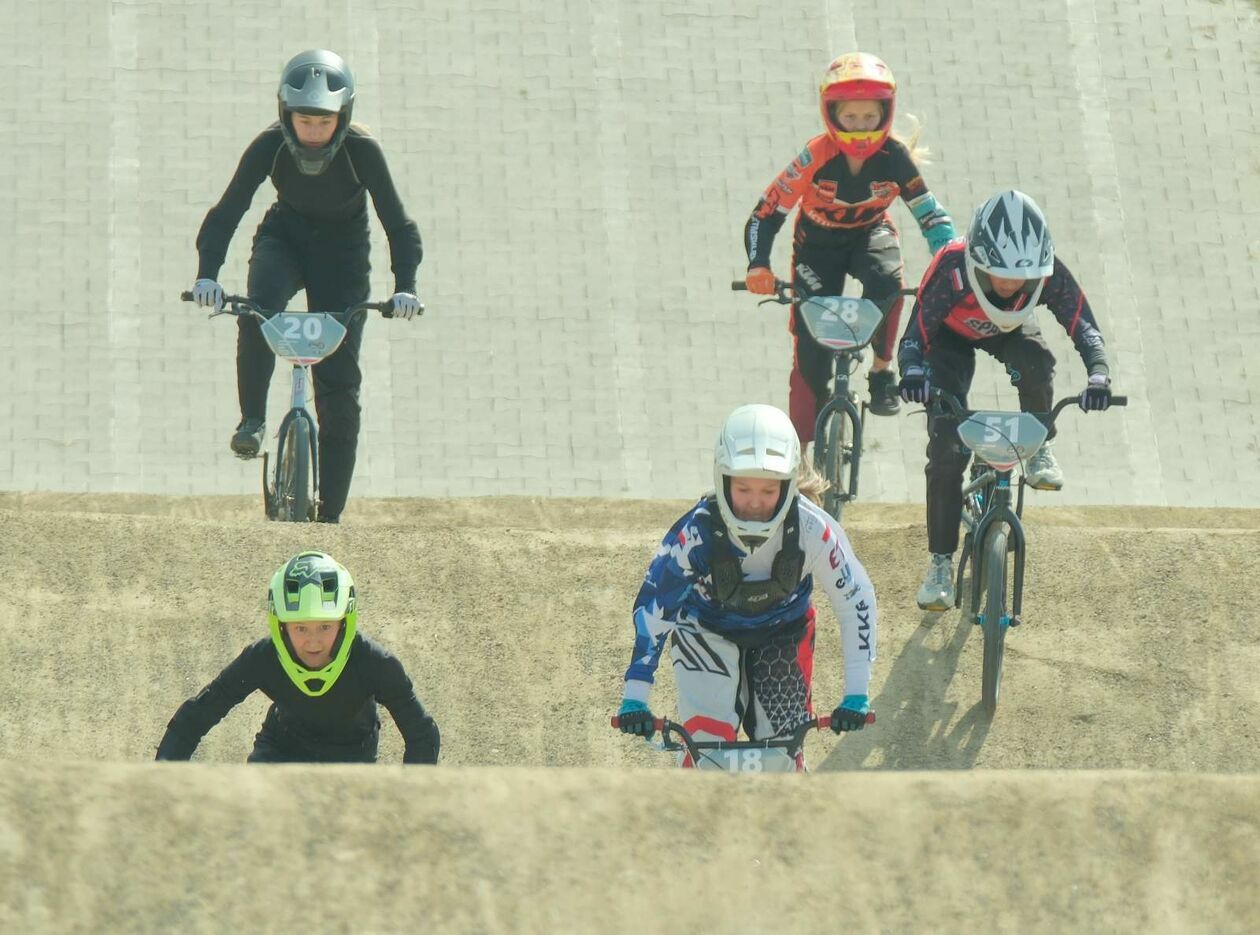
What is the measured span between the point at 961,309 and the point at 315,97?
355 cm

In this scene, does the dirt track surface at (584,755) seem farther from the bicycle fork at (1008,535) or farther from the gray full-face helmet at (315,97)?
the gray full-face helmet at (315,97)

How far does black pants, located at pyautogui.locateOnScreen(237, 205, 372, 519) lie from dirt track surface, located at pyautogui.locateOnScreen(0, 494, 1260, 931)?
70 cm

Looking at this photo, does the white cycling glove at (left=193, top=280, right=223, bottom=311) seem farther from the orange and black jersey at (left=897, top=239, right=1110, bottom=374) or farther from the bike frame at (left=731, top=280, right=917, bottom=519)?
the orange and black jersey at (left=897, top=239, right=1110, bottom=374)

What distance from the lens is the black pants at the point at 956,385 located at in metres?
10.6

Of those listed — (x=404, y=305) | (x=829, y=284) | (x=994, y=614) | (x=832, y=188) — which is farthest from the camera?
(x=829, y=284)

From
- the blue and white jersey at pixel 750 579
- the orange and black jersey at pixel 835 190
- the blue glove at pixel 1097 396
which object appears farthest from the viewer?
the orange and black jersey at pixel 835 190

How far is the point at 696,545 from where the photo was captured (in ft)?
27.4

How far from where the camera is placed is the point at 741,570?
8398 millimetres

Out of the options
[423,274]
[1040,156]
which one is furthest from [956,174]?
[423,274]

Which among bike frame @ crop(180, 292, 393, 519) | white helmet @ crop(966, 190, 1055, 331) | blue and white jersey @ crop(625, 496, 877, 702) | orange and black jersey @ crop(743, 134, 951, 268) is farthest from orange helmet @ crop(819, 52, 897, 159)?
blue and white jersey @ crop(625, 496, 877, 702)

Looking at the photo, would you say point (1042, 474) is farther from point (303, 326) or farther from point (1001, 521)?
point (303, 326)

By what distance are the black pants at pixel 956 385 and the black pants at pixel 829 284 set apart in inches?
66.7

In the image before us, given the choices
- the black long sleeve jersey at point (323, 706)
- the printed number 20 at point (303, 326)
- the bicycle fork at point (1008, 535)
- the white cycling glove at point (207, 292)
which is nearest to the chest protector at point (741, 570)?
the black long sleeve jersey at point (323, 706)

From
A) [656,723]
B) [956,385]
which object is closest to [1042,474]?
[956,385]
